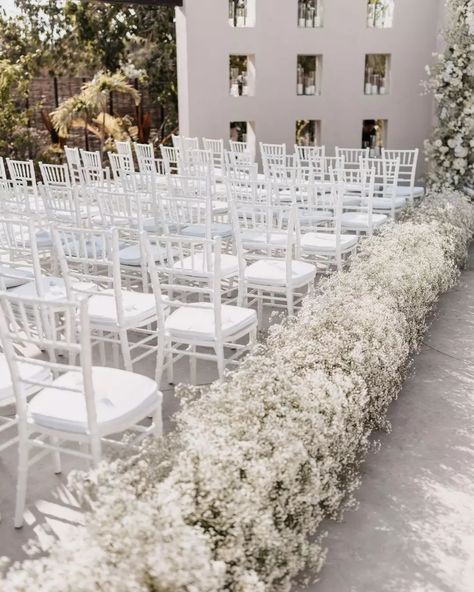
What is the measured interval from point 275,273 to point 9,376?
7.17 ft

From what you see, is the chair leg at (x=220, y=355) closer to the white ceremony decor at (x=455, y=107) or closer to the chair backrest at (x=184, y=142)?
the chair backrest at (x=184, y=142)

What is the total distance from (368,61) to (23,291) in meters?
9.36

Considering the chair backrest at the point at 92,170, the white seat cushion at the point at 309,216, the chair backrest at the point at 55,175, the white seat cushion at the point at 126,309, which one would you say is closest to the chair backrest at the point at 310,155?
the white seat cushion at the point at 309,216

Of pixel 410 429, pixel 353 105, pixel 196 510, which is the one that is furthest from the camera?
pixel 353 105

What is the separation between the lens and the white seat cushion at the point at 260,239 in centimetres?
556

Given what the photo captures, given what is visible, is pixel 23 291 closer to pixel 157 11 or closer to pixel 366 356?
pixel 366 356

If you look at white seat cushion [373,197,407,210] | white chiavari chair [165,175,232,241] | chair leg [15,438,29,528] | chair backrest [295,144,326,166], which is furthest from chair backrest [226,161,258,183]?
chair leg [15,438,29,528]

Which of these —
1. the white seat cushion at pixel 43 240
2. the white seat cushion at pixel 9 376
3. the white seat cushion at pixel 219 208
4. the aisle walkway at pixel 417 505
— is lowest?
the aisle walkway at pixel 417 505

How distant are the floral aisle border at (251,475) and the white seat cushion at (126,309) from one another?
0.84m

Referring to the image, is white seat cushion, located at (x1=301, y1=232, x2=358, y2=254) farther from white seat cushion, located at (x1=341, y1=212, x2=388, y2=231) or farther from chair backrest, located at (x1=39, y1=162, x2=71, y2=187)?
chair backrest, located at (x1=39, y1=162, x2=71, y2=187)

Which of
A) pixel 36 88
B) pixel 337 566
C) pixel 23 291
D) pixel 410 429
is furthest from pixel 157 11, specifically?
pixel 337 566

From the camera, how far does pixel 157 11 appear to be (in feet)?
48.1

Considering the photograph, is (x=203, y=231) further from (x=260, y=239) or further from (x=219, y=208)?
(x=219, y=208)

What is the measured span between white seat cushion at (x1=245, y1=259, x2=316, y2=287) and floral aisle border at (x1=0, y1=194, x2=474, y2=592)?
76cm
